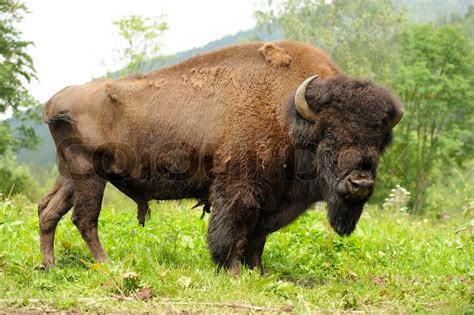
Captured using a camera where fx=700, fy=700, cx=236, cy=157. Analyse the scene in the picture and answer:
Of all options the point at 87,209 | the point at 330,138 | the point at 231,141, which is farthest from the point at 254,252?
the point at 87,209

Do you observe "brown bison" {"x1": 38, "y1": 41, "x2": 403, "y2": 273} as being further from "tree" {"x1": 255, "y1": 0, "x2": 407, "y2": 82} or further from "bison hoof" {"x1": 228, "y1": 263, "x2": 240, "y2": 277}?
"tree" {"x1": 255, "y1": 0, "x2": 407, "y2": 82}

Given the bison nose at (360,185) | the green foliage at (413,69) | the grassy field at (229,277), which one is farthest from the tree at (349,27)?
the bison nose at (360,185)

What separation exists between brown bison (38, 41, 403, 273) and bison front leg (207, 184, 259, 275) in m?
0.01

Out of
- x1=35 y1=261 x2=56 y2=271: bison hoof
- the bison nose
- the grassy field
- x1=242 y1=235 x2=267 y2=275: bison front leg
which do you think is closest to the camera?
the grassy field

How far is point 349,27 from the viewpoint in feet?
160

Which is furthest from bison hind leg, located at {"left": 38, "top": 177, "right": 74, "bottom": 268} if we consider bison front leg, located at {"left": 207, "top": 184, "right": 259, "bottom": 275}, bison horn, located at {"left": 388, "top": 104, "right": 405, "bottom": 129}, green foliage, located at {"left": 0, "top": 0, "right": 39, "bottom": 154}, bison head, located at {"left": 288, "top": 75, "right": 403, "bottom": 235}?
green foliage, located at {"left": 0, "top": 0, "right": 39, "bottom": 154}

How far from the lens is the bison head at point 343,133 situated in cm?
663

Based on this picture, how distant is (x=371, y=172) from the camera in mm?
6660

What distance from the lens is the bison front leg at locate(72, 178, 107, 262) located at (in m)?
7.55

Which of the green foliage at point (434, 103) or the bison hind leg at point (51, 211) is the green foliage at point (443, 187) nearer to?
the green foliage at point (434, 103)

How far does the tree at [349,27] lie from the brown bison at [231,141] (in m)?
38.6

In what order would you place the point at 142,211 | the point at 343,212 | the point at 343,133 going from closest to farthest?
the point at 343,133, the point at 343,212, the point at 142,211

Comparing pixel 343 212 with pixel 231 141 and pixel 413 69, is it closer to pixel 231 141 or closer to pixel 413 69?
pixel 231 141

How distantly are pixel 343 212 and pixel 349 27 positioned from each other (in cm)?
4331
